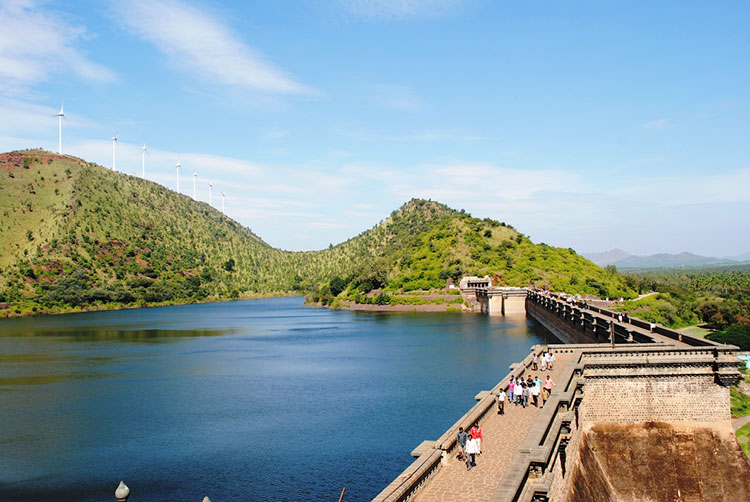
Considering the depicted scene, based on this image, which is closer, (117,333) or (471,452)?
(471,452)

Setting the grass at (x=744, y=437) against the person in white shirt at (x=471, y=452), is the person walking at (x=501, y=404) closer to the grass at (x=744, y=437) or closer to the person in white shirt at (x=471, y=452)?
the person in white shirt at (x=471, y=452)

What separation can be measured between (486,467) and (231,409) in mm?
31290

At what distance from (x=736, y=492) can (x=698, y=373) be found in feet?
21.1

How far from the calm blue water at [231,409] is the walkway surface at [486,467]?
8.10 meters

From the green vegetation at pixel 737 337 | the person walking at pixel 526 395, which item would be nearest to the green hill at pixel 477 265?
the green vegetation at pixel 737 337

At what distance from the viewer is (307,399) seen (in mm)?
51031

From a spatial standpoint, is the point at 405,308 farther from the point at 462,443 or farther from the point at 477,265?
the point at 462,443

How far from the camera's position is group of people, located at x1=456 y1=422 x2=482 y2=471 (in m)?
21.8

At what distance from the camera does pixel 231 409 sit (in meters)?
48.3

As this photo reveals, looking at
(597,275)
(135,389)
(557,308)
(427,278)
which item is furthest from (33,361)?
(597,275)

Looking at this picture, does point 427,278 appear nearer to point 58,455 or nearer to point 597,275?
point 597,275

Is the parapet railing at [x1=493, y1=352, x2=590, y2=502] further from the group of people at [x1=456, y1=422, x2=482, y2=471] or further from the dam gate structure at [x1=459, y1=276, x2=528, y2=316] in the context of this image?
the dam gate structure at [x1=459, y1=276, x2=528, y2=316]

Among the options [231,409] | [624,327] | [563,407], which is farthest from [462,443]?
[231,409]

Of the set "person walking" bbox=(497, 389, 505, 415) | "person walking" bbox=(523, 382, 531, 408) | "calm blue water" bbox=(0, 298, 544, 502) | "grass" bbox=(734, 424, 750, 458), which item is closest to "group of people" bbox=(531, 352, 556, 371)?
"person walking" bbox=(523, 382, 531, 408)
